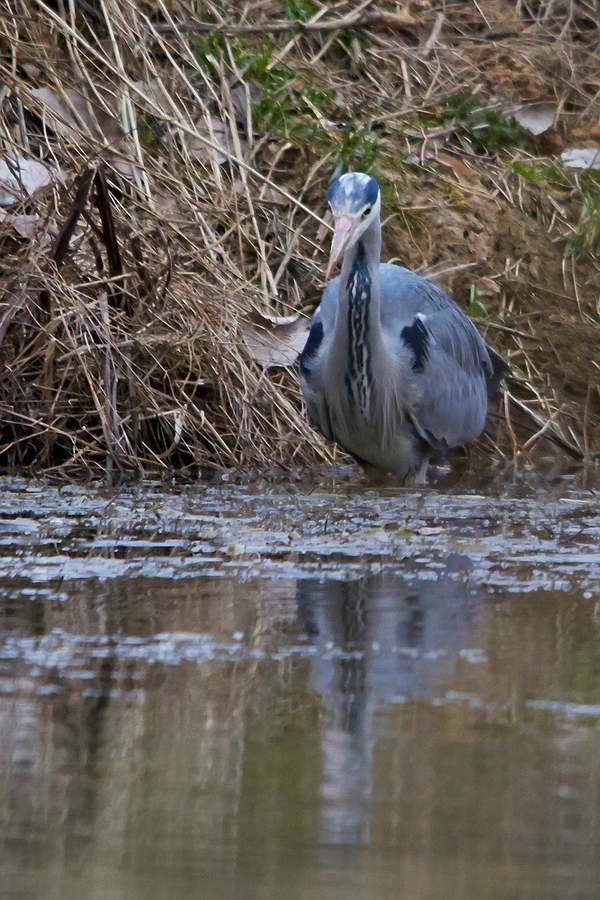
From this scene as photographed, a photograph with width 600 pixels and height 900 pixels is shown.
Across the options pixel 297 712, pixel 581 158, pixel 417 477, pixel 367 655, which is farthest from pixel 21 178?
pixel 297 712

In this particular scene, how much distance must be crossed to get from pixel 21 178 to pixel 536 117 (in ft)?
11.2

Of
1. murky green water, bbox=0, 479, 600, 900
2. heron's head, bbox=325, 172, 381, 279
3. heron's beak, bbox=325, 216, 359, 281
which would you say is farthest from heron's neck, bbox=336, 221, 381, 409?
murky green water, bbox=0, 479, 600, 900

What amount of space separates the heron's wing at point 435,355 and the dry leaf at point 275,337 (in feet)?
1.63

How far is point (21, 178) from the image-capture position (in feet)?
18.1

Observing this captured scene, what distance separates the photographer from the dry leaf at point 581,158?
7.57 m

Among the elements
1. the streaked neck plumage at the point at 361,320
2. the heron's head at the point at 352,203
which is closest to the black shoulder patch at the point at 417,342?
the streaked neck plumage at the point at 361,320

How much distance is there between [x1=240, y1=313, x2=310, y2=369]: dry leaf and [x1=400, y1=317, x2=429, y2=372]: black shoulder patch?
56cm

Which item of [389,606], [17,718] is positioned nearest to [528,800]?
[17,718]

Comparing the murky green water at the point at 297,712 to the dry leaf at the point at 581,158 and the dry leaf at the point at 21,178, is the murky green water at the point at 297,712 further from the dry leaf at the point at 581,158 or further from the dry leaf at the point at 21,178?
the dry leaf at the point at 581,158

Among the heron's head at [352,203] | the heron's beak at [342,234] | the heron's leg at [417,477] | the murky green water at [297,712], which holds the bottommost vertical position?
the murky green water at [297,712]

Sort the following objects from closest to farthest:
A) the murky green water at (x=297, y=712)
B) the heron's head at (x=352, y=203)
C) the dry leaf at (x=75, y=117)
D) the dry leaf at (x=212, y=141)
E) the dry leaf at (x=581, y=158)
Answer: the murky green water at (x=297, y=712)
the heron's head at (x=352, y=203)
the dry leaf at (x=75, y=117)
the dry leaf at (x=212, y=141)
the dry leaf at (x=581, y=158)

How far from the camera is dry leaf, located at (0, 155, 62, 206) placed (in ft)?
17.9

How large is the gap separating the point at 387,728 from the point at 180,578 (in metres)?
1.27

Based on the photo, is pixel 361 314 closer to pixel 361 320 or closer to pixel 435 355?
pixel 361 320
